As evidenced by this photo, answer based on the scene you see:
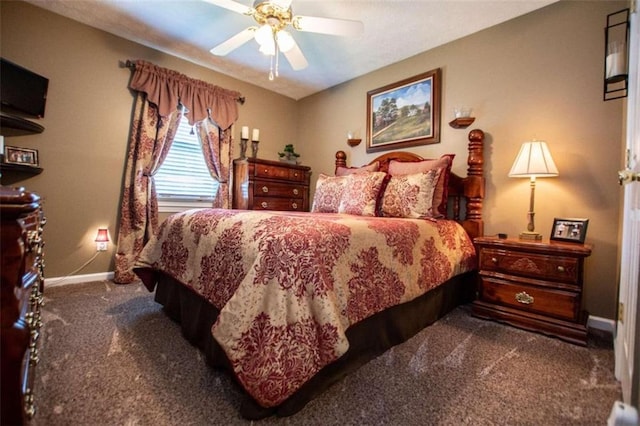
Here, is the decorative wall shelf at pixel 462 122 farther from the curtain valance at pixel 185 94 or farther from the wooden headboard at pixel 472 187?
the curtain valance at pixel 185 94

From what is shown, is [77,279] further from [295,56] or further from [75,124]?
[295,56]

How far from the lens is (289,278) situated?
108cm

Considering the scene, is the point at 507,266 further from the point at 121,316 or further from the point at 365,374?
the point at 121,316

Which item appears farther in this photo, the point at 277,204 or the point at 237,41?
the point at 277,204

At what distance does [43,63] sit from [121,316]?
2343mm

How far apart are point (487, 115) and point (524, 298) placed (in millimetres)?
1583

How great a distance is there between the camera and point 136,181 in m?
2.83

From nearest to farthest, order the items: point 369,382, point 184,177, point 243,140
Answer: point 369,382
point 184,177
point 243,140

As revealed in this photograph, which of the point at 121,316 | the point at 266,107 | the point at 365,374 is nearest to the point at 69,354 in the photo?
the point at 121,316

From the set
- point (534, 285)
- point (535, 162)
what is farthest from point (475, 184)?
point (534, 285)

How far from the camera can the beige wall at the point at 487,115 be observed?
1974mm

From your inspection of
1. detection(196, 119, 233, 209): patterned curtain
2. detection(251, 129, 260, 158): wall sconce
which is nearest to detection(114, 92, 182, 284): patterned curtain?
detection(196, 119, 233, 209): patterned curtain

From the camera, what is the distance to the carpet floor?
1077 mm

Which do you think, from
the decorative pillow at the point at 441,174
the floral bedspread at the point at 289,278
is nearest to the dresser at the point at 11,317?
the floral bedspread at the point at 289,278
